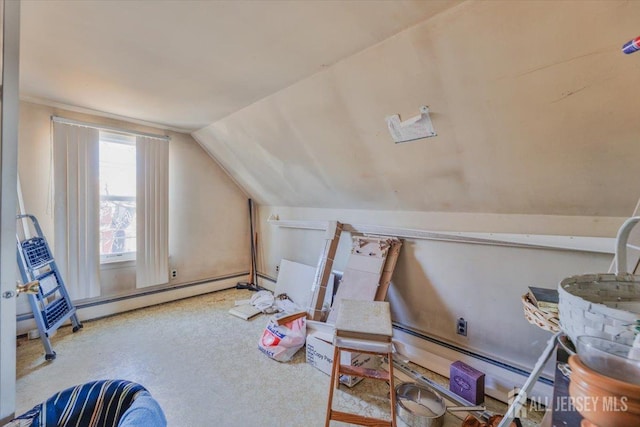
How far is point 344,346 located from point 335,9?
180cm

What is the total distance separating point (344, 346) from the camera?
5.39 ft

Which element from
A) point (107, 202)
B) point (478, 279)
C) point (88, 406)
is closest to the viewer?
point (88, 406)

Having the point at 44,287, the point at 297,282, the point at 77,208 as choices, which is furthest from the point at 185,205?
the point at 297,282

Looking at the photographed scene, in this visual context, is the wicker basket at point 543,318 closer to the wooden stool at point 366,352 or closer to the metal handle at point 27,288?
the wooden stool at point 366,352

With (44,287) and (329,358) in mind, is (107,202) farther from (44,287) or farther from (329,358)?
(329,358)

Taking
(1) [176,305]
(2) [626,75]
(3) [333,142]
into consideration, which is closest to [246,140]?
(3) [333,142]

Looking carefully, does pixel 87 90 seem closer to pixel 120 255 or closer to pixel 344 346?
pixel 120 255

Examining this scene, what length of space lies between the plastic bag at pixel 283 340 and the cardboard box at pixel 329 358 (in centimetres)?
15

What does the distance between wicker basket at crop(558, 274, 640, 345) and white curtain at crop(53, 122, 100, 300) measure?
12.7 feet

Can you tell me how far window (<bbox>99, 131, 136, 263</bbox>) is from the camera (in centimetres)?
324

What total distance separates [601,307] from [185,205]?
4.09 metres

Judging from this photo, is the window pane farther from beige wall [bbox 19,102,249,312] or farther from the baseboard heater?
the baseboard heater

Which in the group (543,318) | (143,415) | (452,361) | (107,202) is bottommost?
(452,361)

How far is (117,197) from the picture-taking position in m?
3.32
